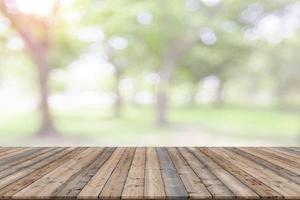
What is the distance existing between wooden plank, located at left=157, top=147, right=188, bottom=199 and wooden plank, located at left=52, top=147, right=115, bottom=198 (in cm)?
43

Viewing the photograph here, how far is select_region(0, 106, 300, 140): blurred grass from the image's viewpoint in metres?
9.52

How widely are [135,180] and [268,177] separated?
30.7 inches

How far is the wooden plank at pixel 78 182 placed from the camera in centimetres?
194

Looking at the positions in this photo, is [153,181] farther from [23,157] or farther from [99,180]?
[23,157]

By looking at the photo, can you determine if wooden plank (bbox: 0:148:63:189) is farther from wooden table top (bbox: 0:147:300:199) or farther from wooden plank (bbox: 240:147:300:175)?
wooden plank (bbox: 240:147:300:175)

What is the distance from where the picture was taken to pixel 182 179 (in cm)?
227

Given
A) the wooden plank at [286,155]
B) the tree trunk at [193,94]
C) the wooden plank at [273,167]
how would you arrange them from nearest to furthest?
the wooden plank at [273,167] < the wooden plank at [286,155] < the tree trunk at [193,94]

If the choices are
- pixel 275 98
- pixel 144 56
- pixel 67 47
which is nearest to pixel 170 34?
pixel 144 56

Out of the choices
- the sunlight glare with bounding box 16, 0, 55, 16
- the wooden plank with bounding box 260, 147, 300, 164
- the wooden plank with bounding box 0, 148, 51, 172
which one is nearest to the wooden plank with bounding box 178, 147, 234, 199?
the wooden plank with bounding box 260, 147, 300, 164

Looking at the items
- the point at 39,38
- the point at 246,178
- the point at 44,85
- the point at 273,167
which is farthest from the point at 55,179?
the point at 39,38

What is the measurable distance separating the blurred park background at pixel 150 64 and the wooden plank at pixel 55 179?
541cm

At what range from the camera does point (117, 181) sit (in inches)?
87.7

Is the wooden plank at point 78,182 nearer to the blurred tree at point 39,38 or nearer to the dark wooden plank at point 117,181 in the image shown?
the dark wooden plank at point 117,181

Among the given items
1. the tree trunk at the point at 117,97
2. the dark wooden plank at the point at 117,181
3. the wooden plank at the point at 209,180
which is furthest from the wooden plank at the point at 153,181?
the tree trunk at the point at 117,97
